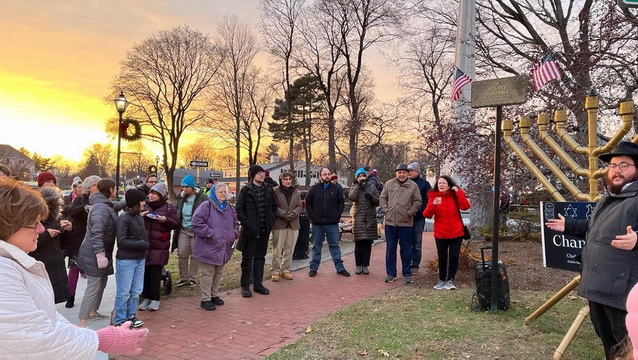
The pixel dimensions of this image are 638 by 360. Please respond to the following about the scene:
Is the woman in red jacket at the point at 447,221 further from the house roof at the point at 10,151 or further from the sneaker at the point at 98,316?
the house roof at the point at 10,151

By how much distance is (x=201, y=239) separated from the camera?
19.3 feet

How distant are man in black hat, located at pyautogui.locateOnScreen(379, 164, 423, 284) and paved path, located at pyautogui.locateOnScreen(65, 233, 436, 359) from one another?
0.33 m

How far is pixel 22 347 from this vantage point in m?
1.56

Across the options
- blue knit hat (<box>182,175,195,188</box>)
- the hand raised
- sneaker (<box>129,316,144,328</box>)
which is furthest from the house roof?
the hand raised

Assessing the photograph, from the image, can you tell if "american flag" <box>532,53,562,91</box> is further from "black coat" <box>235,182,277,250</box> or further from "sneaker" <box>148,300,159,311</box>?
"sneaker" <box>148,300,159,311</box>

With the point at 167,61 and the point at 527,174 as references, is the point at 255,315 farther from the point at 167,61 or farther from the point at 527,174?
the point at 167,61

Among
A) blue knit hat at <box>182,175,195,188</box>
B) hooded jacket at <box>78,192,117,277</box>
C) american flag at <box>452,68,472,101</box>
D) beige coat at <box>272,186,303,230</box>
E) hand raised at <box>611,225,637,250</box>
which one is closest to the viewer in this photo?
hand raised at <box>611,225,637,250</box>

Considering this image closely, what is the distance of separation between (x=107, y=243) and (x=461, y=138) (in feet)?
30.1

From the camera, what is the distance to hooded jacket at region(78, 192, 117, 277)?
16.0ft

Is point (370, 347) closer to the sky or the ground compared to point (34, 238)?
closer to the ground

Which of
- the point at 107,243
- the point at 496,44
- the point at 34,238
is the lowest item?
the point at 107,243

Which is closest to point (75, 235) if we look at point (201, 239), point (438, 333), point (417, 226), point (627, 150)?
point (201, 239)

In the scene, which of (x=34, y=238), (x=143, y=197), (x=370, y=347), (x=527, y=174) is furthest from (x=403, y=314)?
(x=527, y=174)

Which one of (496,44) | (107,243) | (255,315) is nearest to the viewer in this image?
(107,243)
